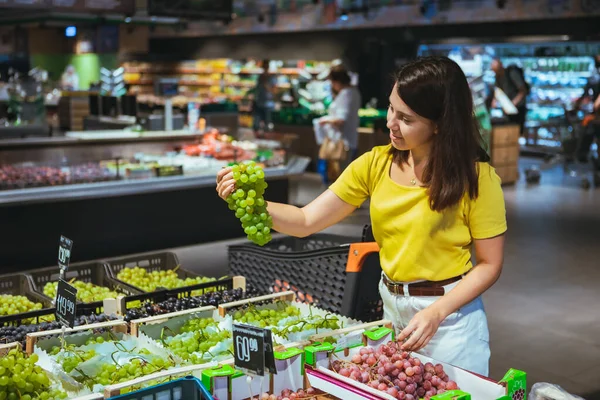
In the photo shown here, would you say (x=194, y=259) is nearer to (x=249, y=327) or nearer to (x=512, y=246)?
(x=512, y=246)

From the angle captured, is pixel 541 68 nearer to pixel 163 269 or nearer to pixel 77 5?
pixel 77 5

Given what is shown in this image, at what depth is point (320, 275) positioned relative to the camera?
354cm

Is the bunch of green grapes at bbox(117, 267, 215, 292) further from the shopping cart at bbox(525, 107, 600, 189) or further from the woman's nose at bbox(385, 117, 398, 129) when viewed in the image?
the shopping cart at bbox(525, 107, 600, 189)

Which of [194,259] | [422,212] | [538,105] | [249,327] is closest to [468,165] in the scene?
[422,212]

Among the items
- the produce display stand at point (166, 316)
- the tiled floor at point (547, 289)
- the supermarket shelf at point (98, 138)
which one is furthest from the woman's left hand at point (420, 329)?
the supermarket shelf at point (98, 138)

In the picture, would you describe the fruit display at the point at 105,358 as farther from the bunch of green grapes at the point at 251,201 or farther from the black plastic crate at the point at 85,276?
the black plastic crate at the point at 85,276

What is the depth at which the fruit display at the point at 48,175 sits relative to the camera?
6.64 m

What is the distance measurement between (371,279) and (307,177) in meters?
9.62

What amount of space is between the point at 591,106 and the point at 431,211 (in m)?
12.3

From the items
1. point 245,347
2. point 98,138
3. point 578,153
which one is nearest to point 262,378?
point 245,347

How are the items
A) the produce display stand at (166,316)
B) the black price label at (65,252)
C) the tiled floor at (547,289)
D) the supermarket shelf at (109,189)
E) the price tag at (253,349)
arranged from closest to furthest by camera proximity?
the price tag at (253,349) < the produce display stand at (166,316) < the black price label at (65,252) < the tiled floor at (547,289) < the supermarket shelf at (109,189)

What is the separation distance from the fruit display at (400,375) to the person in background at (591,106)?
11.0 meters

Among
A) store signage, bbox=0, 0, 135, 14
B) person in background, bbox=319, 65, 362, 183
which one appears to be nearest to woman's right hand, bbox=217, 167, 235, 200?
store signage, bbox=0, 0, 135, 14

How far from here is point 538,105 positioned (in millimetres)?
15453
